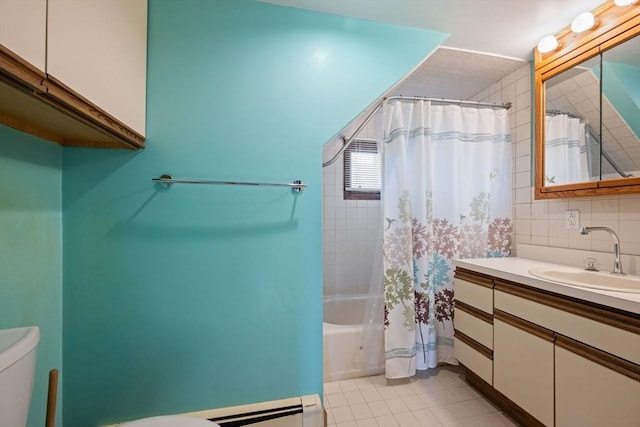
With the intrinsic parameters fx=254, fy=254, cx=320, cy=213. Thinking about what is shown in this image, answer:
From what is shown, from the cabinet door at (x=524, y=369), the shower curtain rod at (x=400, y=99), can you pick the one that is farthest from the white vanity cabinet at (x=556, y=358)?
the shower curtain rod at (x=400, y=99)

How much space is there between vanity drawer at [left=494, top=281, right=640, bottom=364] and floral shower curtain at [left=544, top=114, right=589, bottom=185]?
83 cm

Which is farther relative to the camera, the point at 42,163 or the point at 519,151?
the point at 519,151

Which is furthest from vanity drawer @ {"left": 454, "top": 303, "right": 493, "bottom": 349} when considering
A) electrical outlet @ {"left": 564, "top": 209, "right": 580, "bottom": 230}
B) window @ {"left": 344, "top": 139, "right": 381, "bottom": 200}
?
window @ {"left": 344, "top": 139, "right": 381, "bottom": 200}

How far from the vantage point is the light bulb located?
1.59 metres

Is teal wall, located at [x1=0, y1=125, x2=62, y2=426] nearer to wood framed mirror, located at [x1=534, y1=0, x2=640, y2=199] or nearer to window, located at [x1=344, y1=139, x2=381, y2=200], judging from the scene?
window, located at [x1=344, y1=139, x2=381, y2=200]

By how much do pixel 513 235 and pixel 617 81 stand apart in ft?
3.58

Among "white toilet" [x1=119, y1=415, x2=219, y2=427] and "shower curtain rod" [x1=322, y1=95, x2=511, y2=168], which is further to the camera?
"shower curtain rod" [x1=322, y1=95, x2=511, y2=168]

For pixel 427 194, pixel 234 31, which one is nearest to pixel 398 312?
pixel 427 194

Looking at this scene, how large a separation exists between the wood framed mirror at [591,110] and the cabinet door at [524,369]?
90 cm

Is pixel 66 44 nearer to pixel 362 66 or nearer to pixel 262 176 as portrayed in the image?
pixel 262 176

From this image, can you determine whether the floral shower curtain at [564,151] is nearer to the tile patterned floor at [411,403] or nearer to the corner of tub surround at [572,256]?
the corner of tub surround at [572,256]

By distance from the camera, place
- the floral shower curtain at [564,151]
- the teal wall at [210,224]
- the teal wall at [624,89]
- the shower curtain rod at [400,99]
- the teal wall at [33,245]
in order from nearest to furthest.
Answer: the teal wall at [33,245], the teal wall at [210,224], the teal wall at [624,89], the floral shower curtain at [564,151], the shower curtain rod at [400,99]

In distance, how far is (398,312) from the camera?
179cm

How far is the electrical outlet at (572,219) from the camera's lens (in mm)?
1578
